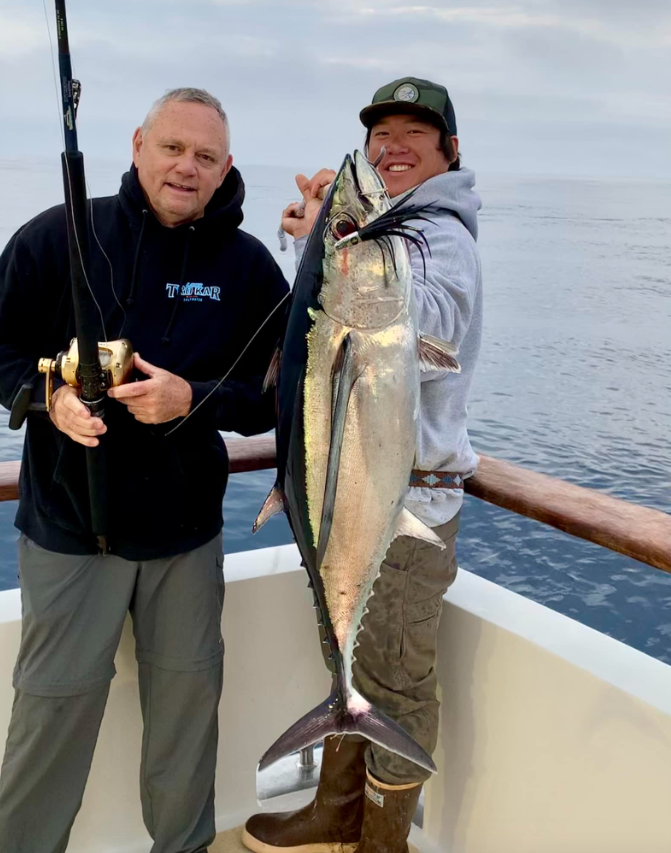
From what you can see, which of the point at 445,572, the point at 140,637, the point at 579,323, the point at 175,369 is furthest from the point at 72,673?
the point at 579,323

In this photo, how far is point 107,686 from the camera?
1.92 m

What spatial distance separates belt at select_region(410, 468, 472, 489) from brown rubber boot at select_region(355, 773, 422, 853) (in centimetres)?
78

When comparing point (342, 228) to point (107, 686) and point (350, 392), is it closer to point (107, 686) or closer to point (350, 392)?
point (350, 392)

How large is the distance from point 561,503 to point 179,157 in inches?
51.3

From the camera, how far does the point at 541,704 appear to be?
6.54 feet

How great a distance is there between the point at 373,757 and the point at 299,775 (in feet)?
2.05

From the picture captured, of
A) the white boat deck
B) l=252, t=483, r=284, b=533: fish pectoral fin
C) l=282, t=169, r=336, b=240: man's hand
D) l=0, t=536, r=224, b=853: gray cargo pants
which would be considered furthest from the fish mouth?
the white boat deck

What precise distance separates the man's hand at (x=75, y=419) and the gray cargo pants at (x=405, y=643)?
745 mm

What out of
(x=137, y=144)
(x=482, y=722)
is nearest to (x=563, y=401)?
(x=482, y=722)

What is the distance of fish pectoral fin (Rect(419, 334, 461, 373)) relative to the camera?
135 centimetres

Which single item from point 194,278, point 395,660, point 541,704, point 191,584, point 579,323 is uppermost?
point 194,278

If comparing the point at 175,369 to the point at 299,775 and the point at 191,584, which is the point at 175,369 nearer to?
the point at 191,584

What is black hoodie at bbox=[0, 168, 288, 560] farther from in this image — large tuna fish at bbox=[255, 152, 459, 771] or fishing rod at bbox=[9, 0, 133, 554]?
large tuna fish at bbox=[255, 152, 459, 771]

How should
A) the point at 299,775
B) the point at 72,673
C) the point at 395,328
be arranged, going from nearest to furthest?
the point at 395,328
the point at 72,673
the point at 299,775
